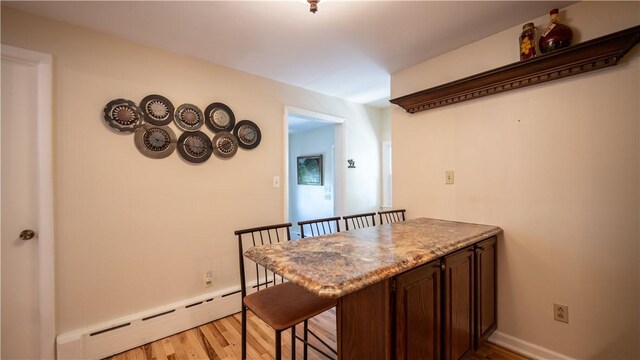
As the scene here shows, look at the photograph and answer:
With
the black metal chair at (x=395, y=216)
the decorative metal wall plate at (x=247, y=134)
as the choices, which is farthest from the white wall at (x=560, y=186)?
the decorative metal wall plate at (x=247, y=134)

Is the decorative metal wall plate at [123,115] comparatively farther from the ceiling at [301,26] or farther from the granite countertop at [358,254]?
the granite countertop at [358,254]

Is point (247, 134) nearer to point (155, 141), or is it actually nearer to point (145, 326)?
point (155, 141)

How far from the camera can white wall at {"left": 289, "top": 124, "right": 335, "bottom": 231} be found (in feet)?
15.1

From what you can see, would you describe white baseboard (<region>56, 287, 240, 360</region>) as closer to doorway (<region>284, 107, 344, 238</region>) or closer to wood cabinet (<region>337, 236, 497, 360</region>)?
wood cabinet (<region>337, 236, 497, 360</region>)

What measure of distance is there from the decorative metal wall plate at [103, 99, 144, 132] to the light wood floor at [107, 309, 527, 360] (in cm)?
161

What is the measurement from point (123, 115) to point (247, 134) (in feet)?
3.14

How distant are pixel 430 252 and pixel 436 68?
171cm

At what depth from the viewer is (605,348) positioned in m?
1.52

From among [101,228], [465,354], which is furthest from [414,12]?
[101,228]

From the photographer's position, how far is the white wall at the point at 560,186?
1.45 metres

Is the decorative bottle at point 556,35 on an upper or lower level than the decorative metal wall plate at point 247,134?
upper

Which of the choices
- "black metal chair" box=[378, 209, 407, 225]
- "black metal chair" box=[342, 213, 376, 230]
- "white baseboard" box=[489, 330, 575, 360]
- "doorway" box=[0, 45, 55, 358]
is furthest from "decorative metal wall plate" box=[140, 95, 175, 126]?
"white baseboard" box=[489, 330, 575, 360]

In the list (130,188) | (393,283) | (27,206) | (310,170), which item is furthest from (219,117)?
(310,170)

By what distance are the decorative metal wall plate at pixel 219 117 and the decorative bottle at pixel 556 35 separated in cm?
237
